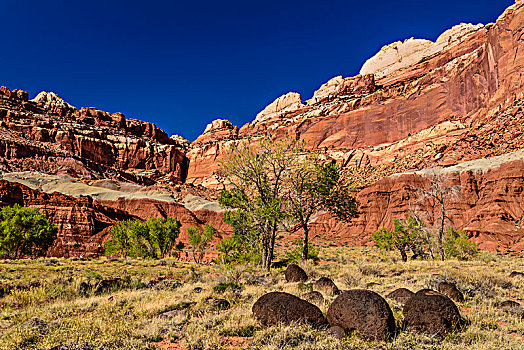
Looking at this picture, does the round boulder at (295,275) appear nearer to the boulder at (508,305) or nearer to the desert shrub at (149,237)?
the boulder at (508,305)

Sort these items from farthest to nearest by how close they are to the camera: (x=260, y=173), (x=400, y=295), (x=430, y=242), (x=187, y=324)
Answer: (x=430, y=242) → (x=260, y=173) → (x=400, y=295) → (x=187, y=324)

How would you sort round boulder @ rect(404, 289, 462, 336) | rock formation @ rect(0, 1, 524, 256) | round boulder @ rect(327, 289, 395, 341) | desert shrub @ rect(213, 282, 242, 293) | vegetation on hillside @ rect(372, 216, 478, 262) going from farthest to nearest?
1. rock formation @ rect(0, 1, 524, 256)
2. vegetation on hillside @ rect(372, 216, 478, 262)
3. desert shrub @ rect(213, 282, 242, 293)
4. round boulder @ rect(404, 289, 462, 336)
5. round boulder @ rect(327, 289, 395, 341)

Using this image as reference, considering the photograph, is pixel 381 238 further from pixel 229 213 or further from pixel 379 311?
pixel 379 311

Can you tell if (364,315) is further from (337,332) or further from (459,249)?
(459,249)

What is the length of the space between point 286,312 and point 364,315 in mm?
1872

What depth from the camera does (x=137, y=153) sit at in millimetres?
159500

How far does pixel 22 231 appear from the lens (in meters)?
37.3

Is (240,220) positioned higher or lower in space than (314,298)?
higher

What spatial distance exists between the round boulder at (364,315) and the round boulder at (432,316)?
951 mm

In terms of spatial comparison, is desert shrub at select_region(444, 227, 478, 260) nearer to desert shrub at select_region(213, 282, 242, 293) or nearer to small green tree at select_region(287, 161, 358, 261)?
small green tree at select_region(287, 161, 358, 261)

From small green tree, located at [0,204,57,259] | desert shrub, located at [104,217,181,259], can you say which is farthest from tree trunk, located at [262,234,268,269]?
small green tree, located at [0,204,57,259]

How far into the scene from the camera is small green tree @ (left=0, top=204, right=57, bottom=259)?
3622 centimetres

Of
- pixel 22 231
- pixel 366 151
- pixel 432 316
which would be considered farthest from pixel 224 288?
pixel 366 151

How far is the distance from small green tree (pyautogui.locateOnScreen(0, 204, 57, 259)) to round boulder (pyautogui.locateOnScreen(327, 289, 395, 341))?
148ft
